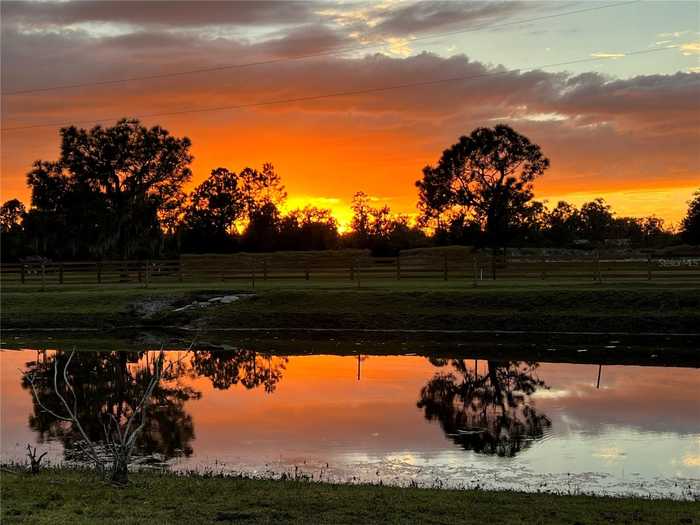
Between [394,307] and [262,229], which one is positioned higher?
[262,229]

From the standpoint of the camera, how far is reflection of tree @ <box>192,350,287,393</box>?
65.3ft

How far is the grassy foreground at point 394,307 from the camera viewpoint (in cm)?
3033

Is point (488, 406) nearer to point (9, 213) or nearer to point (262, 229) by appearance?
point (262, 229)

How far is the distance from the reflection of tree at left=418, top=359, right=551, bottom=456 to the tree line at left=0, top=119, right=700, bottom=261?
4113 cm

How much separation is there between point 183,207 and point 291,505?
60065mm

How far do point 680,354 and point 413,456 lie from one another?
594 inches

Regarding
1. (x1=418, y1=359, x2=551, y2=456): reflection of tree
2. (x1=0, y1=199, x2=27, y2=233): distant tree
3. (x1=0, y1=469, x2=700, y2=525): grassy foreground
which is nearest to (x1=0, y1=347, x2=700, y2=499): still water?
(x1=418, y1=359, x2=551, y2=456): reflection of tree

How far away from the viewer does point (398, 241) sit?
8412cm

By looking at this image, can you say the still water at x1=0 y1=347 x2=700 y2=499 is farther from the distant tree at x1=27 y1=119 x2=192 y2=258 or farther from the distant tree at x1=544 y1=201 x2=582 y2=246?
the distant tree at x1=544 y1=201 x2=582 y2=246

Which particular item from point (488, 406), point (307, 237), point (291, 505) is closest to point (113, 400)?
point (488, 406)

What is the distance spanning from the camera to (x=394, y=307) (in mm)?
32938

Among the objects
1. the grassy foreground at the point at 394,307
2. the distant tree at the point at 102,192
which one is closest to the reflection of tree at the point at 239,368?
the grassy foreground at the point at 394,307

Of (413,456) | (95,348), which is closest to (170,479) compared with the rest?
(413,456)

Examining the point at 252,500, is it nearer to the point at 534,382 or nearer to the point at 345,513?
the point at 345,513
